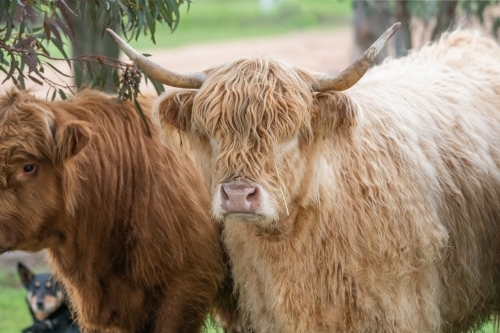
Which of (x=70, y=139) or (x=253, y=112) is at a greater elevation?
(x=253, y=112)

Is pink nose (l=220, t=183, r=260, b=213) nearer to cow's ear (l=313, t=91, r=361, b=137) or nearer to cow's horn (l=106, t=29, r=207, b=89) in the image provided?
cow's ear (l=313, t=91, r=361, b=137)

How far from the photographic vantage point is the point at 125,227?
5590mm

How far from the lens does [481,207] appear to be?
5.52m

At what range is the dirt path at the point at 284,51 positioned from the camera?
77.4 feet

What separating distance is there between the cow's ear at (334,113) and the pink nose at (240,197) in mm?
571

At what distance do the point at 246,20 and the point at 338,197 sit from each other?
115ft

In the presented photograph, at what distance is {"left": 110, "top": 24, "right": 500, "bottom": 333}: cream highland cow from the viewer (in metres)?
4.68

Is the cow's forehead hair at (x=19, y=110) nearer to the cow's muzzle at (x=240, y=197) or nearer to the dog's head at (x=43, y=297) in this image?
the cow's muzzle at (x=240, y=197)

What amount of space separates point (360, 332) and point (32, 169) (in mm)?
2041

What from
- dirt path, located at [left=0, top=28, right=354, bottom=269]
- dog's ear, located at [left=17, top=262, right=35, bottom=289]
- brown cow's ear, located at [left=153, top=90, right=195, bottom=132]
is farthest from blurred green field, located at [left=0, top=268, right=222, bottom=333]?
dirt path, located at [left=0, top=28, right=354, bottom=269]

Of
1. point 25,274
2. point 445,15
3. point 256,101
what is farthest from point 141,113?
point 445,15

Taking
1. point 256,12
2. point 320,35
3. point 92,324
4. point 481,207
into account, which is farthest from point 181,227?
point 256,12

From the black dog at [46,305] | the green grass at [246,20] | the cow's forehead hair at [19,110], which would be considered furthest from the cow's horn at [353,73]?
the green grass at [246,20]

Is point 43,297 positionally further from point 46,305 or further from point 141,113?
point 141,113
